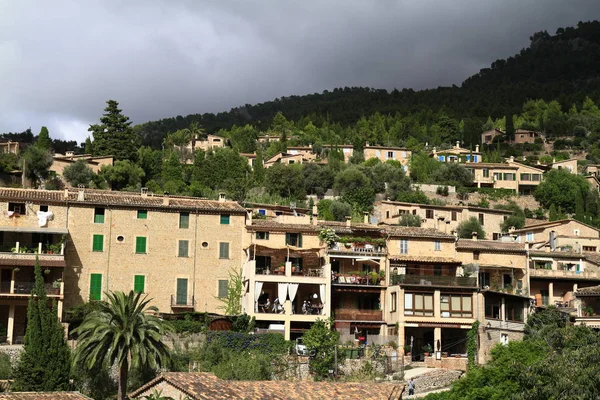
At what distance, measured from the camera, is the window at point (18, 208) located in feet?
187

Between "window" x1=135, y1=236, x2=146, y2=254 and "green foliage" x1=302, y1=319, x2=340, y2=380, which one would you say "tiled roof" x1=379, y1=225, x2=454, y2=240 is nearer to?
"green foliage" x1=302, y1=319, x2=340, y2=380

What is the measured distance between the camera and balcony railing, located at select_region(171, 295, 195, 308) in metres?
58.3

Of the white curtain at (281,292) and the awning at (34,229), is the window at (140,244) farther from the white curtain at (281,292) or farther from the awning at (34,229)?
the white curtain at (281,292)

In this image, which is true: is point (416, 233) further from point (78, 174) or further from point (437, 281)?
point (78, 174)

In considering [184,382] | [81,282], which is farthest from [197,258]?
[184,382]

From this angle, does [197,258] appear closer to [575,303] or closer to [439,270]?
[439,270]

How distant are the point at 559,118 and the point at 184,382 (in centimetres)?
11984

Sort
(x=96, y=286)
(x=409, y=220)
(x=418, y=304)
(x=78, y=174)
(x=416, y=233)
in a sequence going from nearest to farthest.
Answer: (x=96, y=286)
(x=418, y=304)
(x=416, y=233)
(x=409, y=220)
(x=78, y=174)

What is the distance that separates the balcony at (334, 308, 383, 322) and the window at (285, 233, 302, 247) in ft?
17.2

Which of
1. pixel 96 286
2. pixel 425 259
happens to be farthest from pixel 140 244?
pixel 425 259

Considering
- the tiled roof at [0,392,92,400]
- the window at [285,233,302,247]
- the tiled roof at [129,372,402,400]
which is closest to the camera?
the tiled roof at [129,372,402,400]

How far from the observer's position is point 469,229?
86.4 meters

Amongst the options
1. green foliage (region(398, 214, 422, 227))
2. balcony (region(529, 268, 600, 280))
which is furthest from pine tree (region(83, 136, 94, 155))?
balcony (region(529, 268, 600, 280))

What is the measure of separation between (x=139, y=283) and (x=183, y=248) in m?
3.71
